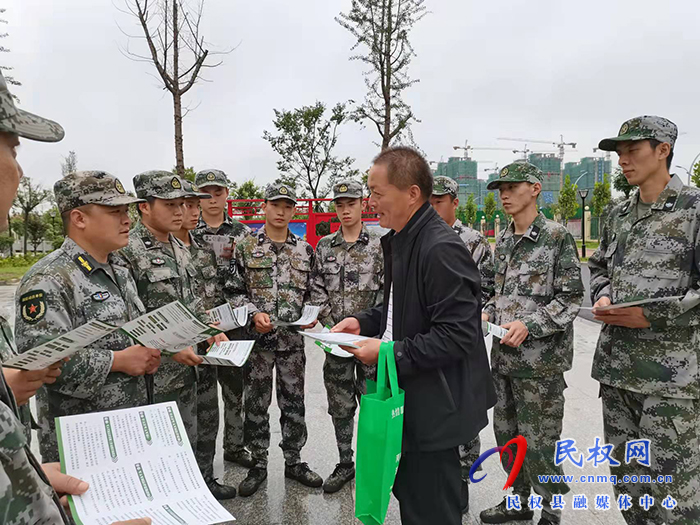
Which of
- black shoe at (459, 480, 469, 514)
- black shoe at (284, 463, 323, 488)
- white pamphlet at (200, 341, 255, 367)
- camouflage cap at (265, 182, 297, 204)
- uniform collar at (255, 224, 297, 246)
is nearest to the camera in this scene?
white pamphlet at (200, 341, 255, 367)

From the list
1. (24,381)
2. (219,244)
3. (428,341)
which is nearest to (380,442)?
(428,341)

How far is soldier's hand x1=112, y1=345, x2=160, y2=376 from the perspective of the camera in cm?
188

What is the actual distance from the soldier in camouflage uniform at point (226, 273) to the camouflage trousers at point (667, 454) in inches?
91.5

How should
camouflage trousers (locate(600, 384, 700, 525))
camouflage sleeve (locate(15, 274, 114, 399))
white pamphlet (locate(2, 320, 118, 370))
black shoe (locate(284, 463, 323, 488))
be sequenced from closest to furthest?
1. white pamphlet (locate(2, 320, 118, 370))
2. camouflage sleeve (locate(15, 274, 114, 399))
3. camouflage trousers (locate(600, 384, 700, 525))
4. black shoe (locate(284, 463, 323, 488))

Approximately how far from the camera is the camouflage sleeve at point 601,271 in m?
2.56

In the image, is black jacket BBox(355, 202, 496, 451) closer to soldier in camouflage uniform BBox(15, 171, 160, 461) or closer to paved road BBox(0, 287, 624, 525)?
soldier in camouflage uniform BBox(15, 171, 160, 461)

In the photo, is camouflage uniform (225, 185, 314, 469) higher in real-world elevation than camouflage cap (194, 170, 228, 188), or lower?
lower

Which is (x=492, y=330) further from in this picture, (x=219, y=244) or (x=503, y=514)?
(x=219, y=244)

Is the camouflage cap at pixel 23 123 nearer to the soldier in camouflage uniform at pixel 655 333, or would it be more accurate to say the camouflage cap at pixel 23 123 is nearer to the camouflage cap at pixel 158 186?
the camouflage cap at pixel 158 186

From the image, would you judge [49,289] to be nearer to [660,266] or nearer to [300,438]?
[300,438]

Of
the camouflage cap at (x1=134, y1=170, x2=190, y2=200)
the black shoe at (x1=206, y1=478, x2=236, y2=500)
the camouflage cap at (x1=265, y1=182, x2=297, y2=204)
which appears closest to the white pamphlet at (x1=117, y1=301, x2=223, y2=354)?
the camouflage cap at (x1=134, y1=170, x2=190, y2=200)

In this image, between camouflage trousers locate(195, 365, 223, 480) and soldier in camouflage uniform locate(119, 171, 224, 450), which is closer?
→ soldier in camouflage uniform locate(119, 171, 224, 450)

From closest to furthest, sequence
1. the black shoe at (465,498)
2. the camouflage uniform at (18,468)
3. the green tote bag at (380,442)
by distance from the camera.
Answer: the camouflage uniform at (18,468) < the green tote bag at (380,442) < the black shoe at (465,498)

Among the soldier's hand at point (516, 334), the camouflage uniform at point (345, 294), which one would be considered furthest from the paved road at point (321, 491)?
the soldier's hand at point (516, 334)
